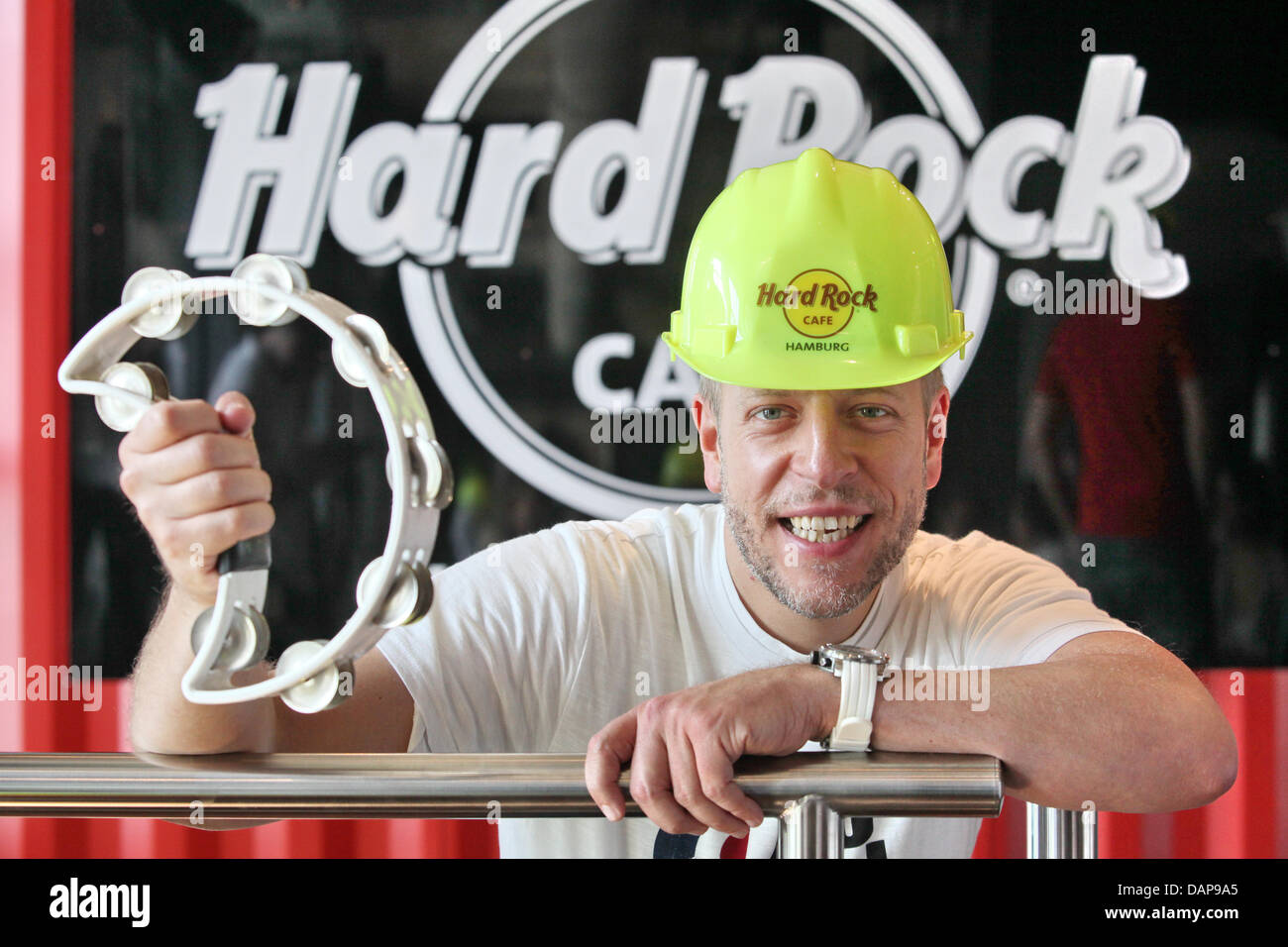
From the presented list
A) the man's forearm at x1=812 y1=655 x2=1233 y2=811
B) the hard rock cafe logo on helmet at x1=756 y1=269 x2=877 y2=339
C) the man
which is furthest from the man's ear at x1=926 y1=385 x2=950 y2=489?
the man's forearm at x1=812 y1=655 x2=1233 y2=811

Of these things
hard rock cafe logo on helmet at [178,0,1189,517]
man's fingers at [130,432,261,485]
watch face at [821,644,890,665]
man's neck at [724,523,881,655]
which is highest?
hard rock cafe logo on helmet at [178,0,1189,517]

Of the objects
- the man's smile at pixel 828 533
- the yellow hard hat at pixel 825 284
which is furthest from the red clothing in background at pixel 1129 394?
the man's smile at pixel 828 533

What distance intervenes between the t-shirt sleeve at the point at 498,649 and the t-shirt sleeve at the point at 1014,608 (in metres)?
0.59

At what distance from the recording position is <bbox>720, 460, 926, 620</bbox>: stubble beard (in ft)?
5.42

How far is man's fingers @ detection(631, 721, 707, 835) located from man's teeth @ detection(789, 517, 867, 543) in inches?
27.1

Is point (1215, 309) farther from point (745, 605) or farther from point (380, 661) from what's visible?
point (380, 661)

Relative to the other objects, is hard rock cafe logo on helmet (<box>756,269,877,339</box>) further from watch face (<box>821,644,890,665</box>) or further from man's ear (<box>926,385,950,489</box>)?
watch face (<box>821,644,890,665</box>)

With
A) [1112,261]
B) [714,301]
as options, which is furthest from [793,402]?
[1112,261]

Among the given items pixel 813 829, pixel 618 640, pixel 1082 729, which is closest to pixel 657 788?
pixel 813 829

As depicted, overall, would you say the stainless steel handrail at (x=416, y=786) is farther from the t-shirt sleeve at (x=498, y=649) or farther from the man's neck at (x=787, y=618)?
the man's neck at (x=787, y=618)

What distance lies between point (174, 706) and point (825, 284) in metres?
0.98

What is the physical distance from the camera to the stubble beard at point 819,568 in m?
1.65

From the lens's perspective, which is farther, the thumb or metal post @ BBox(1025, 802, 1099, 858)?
metal post @ BBox(1025, 802, 1099, 858)

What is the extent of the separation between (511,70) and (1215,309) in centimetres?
175
